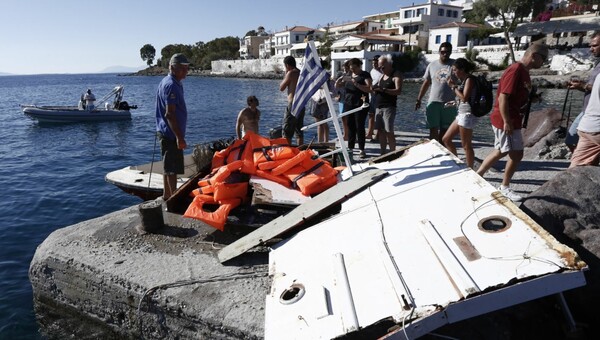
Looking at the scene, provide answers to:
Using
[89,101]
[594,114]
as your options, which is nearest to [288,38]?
[89,101]

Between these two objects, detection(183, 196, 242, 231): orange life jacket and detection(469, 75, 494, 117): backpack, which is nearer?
detection(183, 196, 242, 231): orange life jacket

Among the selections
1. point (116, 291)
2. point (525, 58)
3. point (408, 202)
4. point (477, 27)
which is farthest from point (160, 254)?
point (477, 27)

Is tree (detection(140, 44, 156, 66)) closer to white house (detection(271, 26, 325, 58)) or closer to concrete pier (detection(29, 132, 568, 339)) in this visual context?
white house (detection(271, 26, 325, 58))

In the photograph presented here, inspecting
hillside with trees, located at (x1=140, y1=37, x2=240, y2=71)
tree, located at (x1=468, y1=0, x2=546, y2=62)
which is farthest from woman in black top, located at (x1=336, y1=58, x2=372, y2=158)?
hillside with trees, located at (x1=140, y1=37, x2=240, y2=71)

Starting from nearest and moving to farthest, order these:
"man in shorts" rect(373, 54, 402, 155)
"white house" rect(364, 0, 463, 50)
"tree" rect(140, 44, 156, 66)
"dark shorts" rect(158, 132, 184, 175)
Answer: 1. "dark shorts" rect(158, 132, 184, 175)
2. "man in shorts" rect(373, 54, 402, 155)
3. "white house" rect(364, 0, 463, 50)
4. "tree" rect(140, 44, 156, 66)

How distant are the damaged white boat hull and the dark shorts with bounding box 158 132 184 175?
2787 millimetres

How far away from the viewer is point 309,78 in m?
4.77

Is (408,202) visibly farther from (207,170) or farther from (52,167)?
(52,167)

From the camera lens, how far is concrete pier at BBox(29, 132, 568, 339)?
370 cm

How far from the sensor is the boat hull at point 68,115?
26.1 metres

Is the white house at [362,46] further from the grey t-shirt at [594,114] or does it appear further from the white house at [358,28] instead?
the grey t-shirt at [594,114]

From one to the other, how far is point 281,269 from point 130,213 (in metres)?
3.39

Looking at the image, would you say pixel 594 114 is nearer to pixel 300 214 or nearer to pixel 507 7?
pixel 300 214

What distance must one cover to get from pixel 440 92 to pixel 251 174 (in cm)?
390
